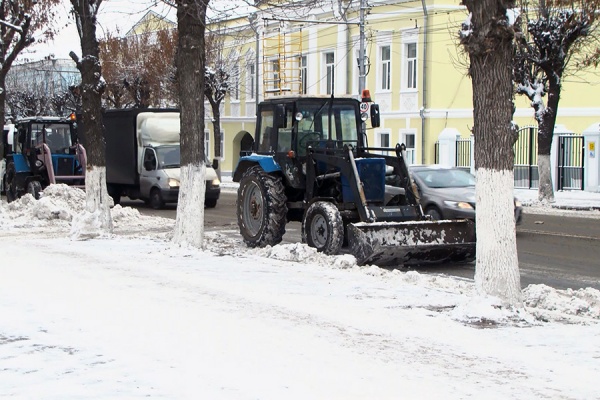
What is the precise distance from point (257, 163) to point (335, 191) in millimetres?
1933

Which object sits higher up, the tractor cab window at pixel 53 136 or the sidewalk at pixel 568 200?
the tractor cab window at pixel 53 136

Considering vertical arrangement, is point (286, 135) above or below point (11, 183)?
above

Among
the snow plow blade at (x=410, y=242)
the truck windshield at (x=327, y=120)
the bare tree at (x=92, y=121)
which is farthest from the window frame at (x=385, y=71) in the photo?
the snow plow blade at (x=410, y=242)

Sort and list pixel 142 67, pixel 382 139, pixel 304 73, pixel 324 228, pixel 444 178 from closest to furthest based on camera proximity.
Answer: pixel 324 228 < pixel 444 178 < pixel 382 139 < pixel 304 73 < pixel 142 67

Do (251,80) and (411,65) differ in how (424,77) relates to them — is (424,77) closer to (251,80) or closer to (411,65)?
(411,65)

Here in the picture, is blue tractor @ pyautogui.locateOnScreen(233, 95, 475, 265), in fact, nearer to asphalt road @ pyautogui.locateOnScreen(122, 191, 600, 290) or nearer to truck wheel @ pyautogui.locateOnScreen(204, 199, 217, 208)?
asphalt road @ pyautogui.locateOnScreen(122, 191, 600, 290)

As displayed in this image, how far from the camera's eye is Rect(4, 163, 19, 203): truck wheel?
2756cm

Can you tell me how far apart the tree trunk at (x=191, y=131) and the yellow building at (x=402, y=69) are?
58.5ft

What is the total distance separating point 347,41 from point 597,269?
28932 millimetres

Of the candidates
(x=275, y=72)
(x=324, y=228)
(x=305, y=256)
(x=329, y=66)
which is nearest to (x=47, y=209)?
(x=324, y=228)

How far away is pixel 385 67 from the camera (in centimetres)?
4016

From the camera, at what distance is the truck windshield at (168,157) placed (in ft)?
86.9

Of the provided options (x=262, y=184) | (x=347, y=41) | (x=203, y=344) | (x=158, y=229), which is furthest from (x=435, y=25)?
(x=203, y=344)

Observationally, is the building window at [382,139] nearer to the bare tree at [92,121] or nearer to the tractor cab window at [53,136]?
the tractor cab window at [53,136]
